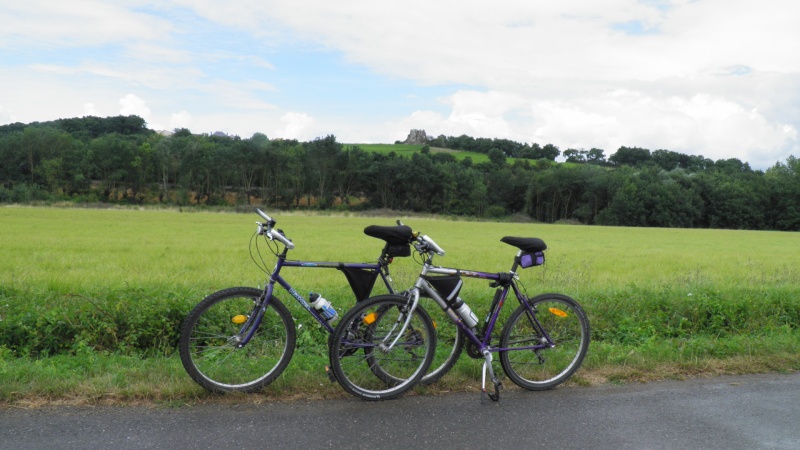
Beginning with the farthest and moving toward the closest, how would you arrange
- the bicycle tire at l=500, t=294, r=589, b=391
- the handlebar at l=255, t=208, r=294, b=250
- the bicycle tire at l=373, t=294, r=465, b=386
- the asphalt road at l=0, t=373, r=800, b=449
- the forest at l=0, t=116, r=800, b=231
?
1. the forest at l=0, t=116, r=800, b=231
2. the bicycle tire at l=500, t=294, r=589, b=391
3. the bicycle tire at l=373, t=294, r=465, b=386
4. the handlebar at l=255, t=208, r=294, b=250
5. the asphalt road at l=0, t=373, r=800, b=449

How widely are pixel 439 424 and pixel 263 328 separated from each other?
1720 millimetres

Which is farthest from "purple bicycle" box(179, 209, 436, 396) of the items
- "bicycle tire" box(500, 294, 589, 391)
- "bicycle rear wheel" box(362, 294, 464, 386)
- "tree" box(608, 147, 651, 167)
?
"tree" box(608, 147, 651, 167)

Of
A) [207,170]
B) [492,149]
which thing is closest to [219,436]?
[207,170]

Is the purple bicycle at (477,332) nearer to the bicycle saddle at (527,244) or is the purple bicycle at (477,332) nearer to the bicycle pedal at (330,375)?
the bicycle saddle at (527,244)

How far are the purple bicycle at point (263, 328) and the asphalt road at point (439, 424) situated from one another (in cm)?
29

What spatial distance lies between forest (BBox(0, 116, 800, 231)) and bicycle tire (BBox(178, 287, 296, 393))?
267 ft

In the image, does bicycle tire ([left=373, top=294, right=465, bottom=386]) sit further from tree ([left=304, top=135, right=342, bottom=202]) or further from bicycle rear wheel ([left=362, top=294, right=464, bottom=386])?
tree ([left=304, top=135, right=342, bottom=202])

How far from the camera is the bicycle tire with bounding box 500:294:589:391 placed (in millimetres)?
4805

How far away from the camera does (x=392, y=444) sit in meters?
3.50

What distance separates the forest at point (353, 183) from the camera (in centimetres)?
8138

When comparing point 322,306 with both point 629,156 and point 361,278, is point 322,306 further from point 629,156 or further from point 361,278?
point 629,156

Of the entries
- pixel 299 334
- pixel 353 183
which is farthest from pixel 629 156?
pixel 299 334

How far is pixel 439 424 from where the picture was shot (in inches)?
152

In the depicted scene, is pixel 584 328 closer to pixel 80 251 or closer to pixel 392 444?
pixel 392 444
